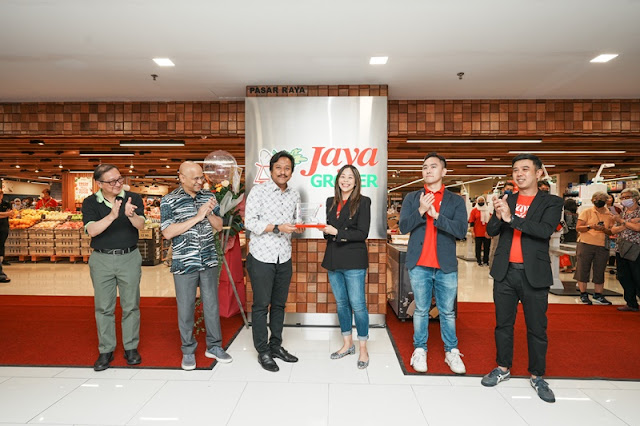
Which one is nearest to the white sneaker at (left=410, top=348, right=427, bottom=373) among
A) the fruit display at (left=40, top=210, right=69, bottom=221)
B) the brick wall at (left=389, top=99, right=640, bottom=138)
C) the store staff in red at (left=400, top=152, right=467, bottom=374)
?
the store staff in red at (left=400, top=152, right=467, bottom=374)

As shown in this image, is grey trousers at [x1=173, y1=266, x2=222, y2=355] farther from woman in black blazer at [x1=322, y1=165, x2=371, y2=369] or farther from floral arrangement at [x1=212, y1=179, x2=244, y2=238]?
woman in black blazer at [x1=322, y1=165, x2=371, y2=369]

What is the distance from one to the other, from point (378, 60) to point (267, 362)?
295 cm

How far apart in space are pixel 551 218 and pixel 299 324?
2.85 m

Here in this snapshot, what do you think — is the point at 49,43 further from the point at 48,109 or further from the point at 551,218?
the point at 551,218

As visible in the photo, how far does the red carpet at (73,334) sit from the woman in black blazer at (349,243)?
1293mm

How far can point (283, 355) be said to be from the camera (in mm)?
3227

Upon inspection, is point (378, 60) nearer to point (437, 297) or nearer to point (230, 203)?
point (230, 203)

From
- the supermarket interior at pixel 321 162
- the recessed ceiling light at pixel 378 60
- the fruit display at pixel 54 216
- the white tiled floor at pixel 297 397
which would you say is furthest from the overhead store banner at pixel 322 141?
the fruit display at pixel 54 216

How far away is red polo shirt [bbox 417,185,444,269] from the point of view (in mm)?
2959

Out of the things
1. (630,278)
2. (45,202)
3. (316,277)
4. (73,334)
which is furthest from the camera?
(45,202)

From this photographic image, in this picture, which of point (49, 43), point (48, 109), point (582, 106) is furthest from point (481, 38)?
point (48, 109)

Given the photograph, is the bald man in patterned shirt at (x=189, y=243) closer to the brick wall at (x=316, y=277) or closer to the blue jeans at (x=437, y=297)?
the brick wall at (x=316, y=277)

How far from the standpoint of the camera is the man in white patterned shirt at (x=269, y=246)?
3010mm

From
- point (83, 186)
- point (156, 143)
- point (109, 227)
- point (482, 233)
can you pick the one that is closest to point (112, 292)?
point (109, 227)
